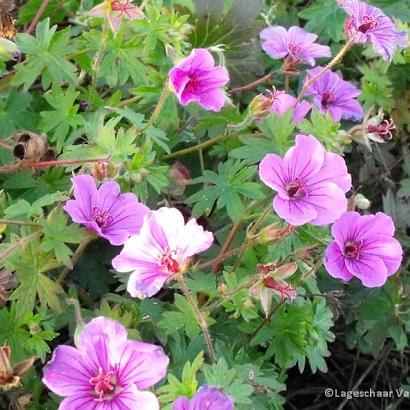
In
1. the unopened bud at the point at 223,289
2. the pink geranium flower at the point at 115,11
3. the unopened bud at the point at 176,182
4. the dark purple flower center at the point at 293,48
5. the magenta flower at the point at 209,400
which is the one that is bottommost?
the unopened bud at the point at 176,182

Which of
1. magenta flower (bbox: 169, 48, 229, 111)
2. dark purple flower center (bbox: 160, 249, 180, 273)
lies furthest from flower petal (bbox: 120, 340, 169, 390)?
magenta flower (bbox: 169, 48, 229, 111)

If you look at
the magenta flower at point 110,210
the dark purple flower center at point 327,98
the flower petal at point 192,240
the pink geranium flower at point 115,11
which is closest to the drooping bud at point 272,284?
the flower petal at point 192,240

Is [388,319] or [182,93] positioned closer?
[182,93]

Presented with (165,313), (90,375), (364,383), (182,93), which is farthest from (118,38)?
(364,383)

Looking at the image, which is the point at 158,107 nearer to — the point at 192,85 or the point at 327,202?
the point at 192,85

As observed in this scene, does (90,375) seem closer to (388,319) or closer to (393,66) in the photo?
(388,319)

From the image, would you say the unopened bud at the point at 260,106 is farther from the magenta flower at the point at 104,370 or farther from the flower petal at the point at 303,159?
the magenta flower at the point at 104,370
